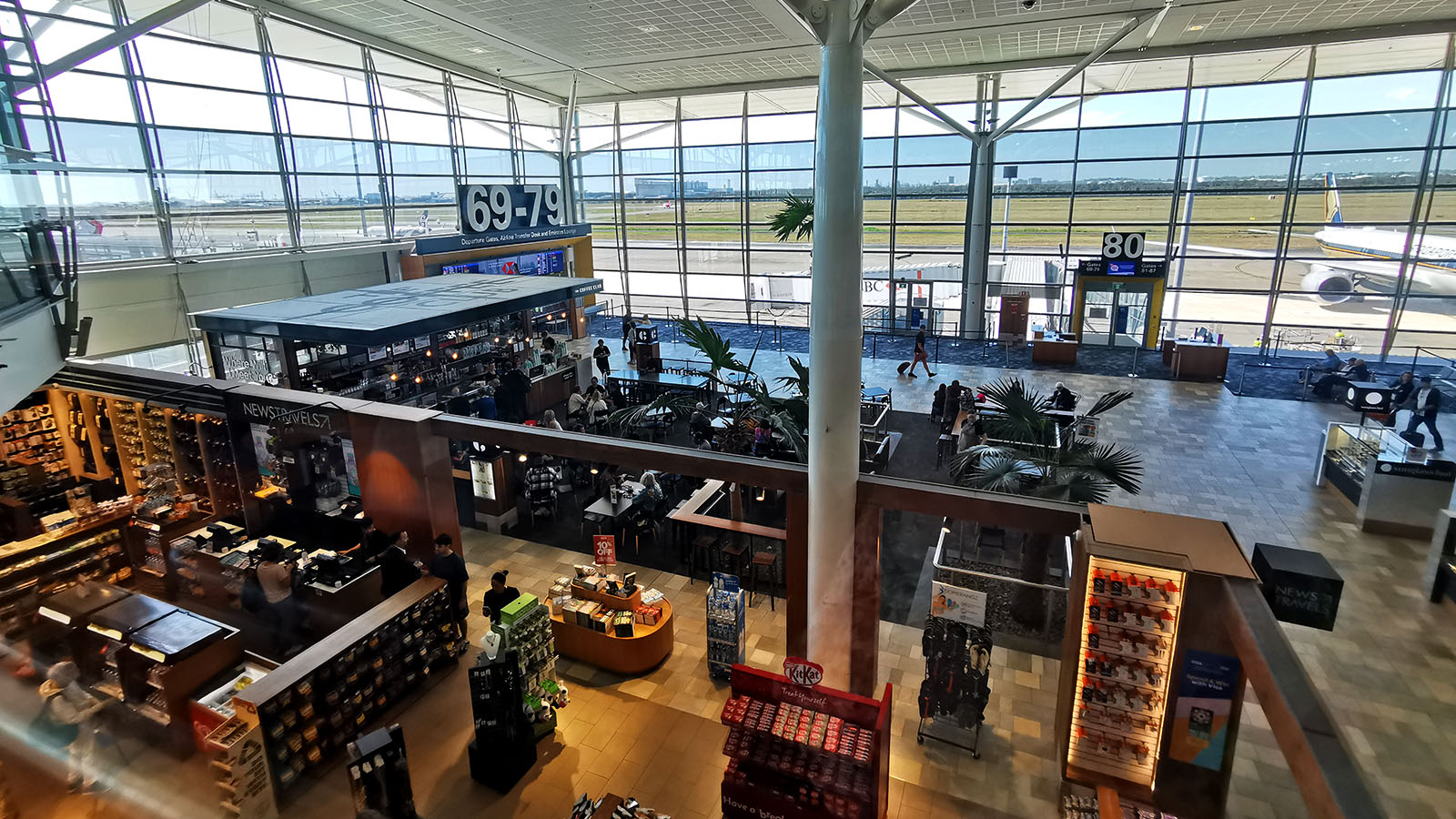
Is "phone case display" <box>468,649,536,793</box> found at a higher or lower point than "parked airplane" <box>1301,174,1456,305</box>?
lower

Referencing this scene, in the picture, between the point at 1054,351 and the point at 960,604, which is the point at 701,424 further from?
the point at 1054,351

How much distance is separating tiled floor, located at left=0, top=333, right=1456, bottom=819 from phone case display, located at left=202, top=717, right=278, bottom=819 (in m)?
0.31

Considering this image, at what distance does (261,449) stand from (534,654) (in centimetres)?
446

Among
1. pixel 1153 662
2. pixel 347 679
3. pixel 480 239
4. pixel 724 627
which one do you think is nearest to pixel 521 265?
pixel 480 239

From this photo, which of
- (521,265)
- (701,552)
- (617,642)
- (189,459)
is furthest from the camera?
(521,265)

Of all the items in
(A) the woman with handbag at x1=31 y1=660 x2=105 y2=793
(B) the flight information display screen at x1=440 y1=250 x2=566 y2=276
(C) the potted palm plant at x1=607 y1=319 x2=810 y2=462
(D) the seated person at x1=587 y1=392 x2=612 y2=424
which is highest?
(B) the flight information display screen at x1=440 y1=250 x2=566 y2=276

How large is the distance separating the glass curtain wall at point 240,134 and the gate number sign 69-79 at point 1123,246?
1862 centimetres

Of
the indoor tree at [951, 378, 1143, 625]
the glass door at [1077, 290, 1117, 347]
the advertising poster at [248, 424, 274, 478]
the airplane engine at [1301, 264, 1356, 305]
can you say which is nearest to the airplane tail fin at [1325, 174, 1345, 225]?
the airplane engine at [1301, 264, 1356, 305]

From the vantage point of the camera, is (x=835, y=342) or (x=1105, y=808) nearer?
(x=1105, y=808)

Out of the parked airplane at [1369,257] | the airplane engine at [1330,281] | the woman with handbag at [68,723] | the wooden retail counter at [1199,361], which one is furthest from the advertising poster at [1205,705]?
the airplane engine at [1330,281]

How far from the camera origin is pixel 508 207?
695 inches

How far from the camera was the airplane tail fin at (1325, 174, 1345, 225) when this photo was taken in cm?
1692

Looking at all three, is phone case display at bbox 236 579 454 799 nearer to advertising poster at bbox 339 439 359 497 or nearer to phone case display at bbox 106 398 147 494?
advertising poster at bbox 339 439 359 497

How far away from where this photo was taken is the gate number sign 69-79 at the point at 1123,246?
1752 cm
